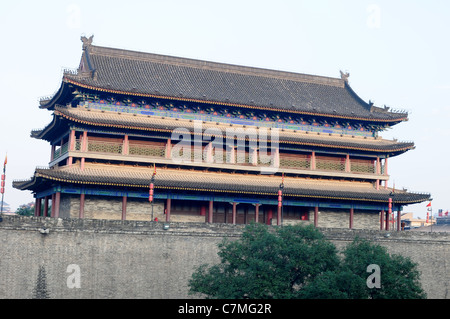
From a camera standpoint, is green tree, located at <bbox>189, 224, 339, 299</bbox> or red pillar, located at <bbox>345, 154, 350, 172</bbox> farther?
red pillar, located at <bbox>345, 154, 350, 172</bbox>

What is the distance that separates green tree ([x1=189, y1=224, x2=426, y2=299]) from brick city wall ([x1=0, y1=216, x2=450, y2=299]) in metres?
4.55

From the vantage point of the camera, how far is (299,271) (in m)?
29.6

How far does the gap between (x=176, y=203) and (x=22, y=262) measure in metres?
11.2

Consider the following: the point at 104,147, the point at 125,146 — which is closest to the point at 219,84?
the point at 125,146

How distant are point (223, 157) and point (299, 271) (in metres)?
13.5

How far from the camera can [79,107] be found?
130ft

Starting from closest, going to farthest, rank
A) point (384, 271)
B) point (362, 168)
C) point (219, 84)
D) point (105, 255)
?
point (384, 271) < point (105, 255) < point (219, 84) < point (362, 168)

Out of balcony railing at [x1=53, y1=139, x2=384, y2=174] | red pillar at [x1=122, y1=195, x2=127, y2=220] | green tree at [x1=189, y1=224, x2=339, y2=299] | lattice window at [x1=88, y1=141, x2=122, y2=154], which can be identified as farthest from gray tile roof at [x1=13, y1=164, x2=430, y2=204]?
green tree at [x1=189, y1=224, x2=339, y2=299]

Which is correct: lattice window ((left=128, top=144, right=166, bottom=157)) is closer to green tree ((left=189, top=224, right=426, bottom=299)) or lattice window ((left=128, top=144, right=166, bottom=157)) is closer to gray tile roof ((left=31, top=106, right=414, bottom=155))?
gray tile roof ((left=31, top=106, right=414, bottom=155))

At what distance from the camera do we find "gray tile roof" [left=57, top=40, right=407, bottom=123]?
41.3m

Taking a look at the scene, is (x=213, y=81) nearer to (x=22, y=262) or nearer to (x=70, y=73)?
(x=70, y=73)

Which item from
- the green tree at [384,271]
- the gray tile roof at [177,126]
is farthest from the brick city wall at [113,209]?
the green tree at [384,271]

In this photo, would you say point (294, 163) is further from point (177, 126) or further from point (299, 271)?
point (299, 271)
